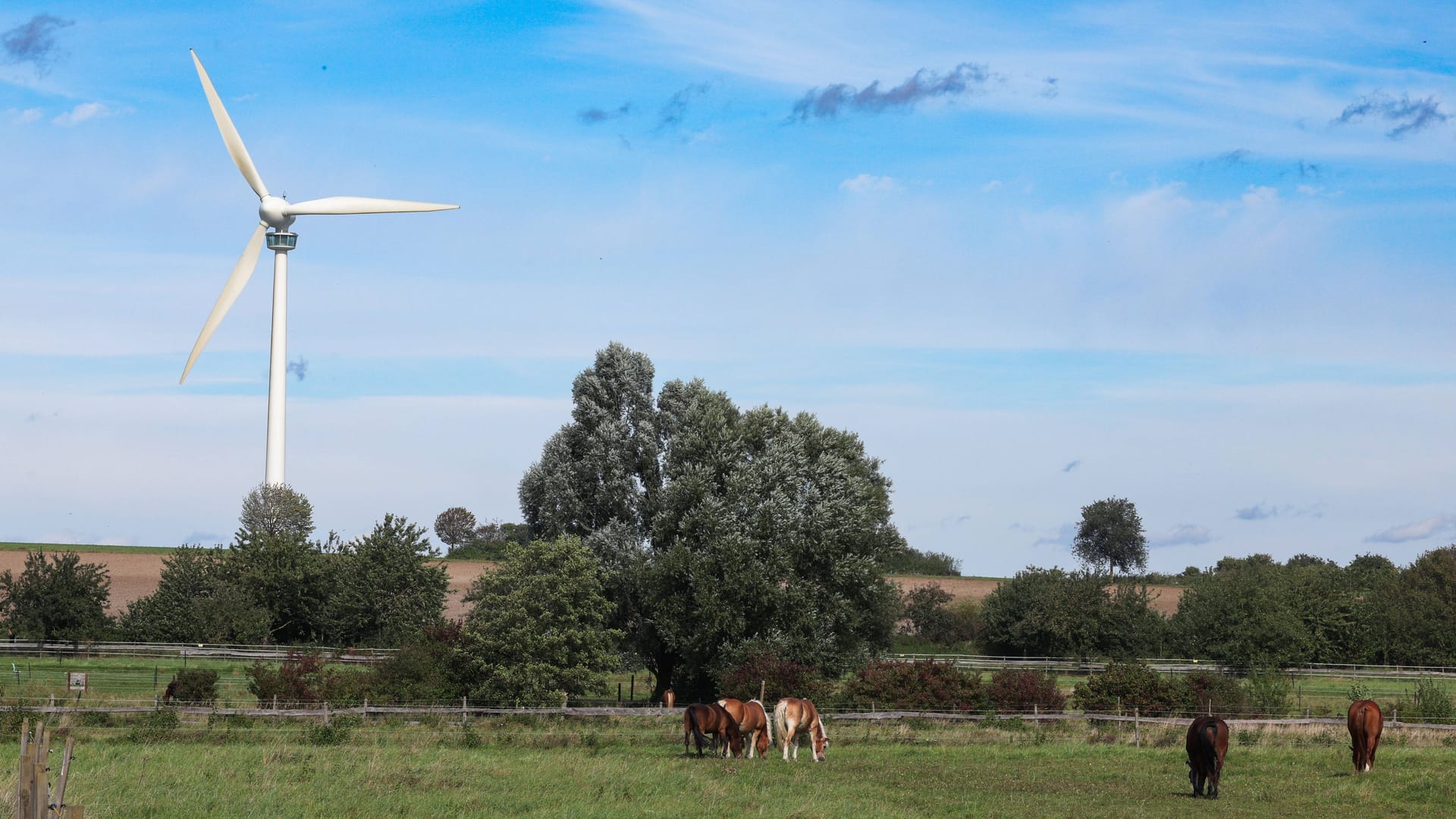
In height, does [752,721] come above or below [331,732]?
above

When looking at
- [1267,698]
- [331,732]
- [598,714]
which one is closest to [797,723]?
[598,714]

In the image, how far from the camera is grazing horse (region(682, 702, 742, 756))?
27406 mm

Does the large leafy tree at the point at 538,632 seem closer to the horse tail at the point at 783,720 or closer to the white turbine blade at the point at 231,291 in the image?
the horse tail at the point at 783,720

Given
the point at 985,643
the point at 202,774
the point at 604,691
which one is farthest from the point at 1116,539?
the point at 202,774

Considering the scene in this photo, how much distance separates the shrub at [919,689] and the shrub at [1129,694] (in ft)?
9.98

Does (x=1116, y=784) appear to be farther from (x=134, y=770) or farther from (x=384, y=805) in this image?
(x=134, y=770)

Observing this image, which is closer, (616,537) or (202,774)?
(202,774)

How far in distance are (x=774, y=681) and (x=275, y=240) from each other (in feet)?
150

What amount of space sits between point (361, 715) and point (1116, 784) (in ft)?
61.9

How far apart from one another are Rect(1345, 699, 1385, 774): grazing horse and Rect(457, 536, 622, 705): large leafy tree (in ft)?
69.4

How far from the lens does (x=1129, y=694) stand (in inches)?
1439

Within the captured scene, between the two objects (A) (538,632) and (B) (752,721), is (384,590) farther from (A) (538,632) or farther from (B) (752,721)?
(B) (752,721)

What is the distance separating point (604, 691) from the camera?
39750mm

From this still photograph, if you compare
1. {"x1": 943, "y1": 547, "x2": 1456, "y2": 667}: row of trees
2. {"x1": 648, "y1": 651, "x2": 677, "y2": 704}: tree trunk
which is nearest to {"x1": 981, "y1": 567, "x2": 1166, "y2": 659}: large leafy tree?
{"x1": 943, "y1": 547, "x2": 1456, "y2": 667}: row of trees
